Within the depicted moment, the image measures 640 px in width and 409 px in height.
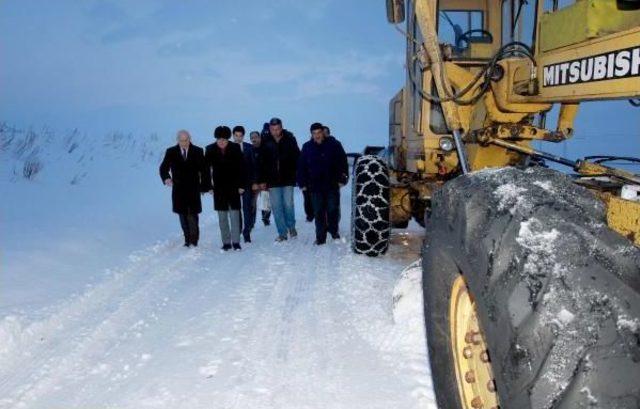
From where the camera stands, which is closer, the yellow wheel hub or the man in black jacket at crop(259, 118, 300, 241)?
the yellow wheel hub

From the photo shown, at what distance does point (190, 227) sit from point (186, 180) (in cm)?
68

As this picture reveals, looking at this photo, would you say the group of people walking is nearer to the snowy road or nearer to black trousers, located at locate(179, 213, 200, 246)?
black trousers, located at locate(179, 213, 200, 246)

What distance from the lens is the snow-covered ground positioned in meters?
3.35

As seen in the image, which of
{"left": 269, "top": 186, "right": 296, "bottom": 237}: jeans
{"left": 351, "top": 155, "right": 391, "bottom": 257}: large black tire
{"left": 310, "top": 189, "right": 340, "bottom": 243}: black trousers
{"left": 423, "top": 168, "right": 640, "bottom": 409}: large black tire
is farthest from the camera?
{"left": 269, "top": 186, "right": 296, "bottom": 237}: jeans

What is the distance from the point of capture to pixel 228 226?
789 centimetres

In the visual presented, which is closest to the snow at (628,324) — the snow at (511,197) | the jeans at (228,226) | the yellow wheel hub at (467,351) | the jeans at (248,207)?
the snow at (511,197)

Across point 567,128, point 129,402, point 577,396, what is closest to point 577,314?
point 577,396

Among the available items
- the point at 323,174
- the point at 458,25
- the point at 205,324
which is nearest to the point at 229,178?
the point at 323,174

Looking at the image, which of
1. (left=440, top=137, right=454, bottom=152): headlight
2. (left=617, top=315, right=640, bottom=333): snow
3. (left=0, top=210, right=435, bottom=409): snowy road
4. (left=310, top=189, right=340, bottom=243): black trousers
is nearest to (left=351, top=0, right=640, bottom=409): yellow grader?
(left=617, top=315, right=640, bottom=333): snow

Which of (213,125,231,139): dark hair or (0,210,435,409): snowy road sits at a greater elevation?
(213,125,231,139): dark hair

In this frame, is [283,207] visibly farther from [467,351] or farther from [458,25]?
[467,351]

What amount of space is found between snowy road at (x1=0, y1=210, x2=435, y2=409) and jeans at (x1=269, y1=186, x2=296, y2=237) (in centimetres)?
215

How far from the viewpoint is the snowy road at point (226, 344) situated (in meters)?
3.30

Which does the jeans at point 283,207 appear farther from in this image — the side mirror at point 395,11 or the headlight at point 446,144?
the side mirror at point 395,11
